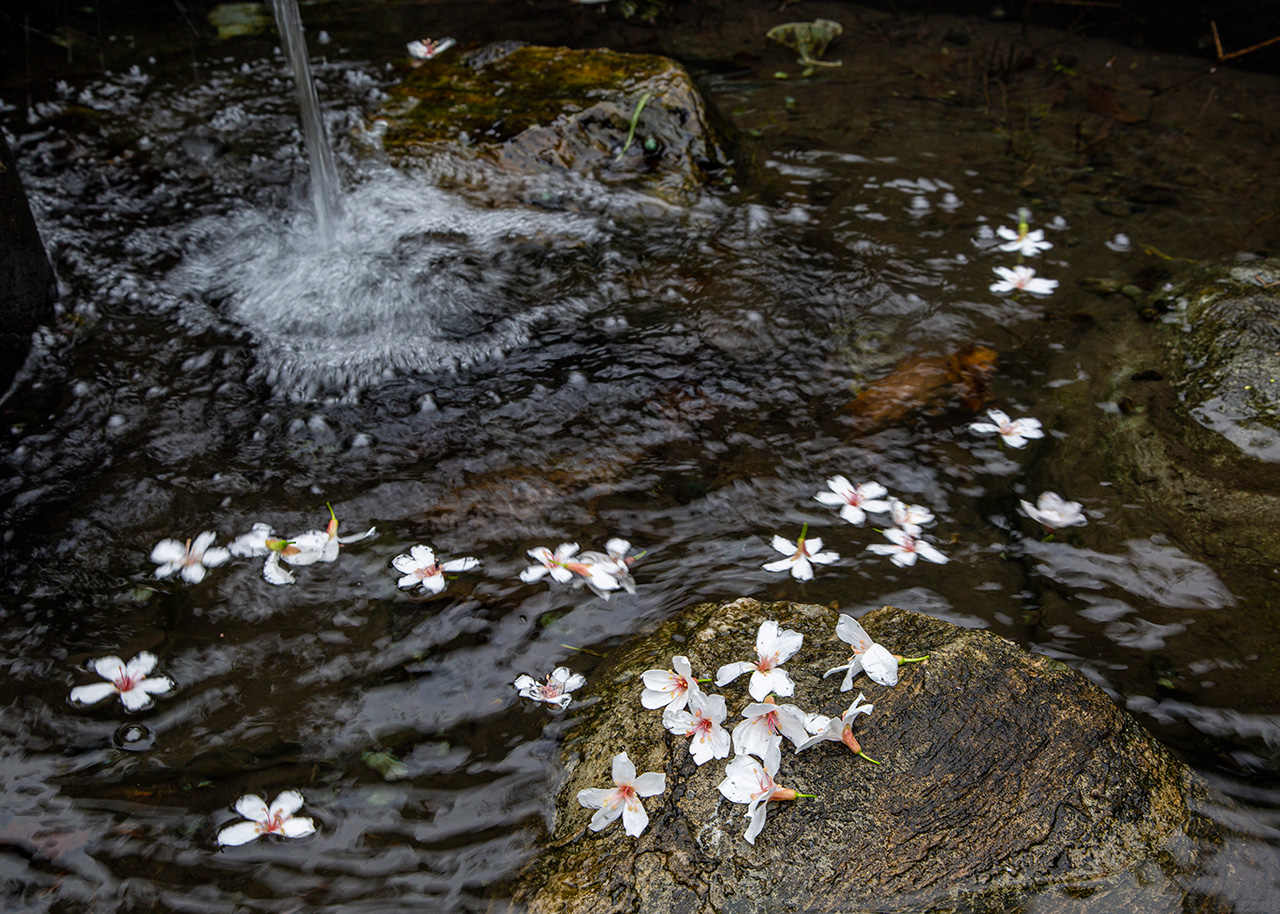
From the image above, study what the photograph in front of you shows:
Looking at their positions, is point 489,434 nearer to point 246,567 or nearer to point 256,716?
point 246,567

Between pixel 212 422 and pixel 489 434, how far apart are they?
1179 millimetres

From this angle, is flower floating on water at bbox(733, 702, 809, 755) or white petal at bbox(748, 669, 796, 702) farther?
white petal at bbox(748, 669, 796, 702)

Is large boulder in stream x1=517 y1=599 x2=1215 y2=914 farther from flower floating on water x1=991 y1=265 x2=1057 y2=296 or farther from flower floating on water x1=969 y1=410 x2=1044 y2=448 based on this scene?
flower floating on water x1=991 y1=265 x2=1057 y2=296

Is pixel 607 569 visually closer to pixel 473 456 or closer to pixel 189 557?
pixel 473 456

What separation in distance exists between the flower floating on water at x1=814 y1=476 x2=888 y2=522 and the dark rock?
140 inches

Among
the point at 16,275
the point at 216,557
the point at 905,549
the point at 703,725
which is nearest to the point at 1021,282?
the point at 905,549

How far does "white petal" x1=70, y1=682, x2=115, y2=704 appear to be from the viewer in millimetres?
2314

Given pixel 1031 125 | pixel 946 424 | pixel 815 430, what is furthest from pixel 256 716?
pixel 1031 125

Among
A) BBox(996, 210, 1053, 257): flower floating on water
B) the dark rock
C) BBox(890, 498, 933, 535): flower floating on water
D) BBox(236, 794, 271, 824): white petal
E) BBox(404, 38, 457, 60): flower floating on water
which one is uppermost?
BBox(404, 38, 457, 60): flower floating on water

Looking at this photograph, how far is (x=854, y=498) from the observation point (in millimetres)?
2992

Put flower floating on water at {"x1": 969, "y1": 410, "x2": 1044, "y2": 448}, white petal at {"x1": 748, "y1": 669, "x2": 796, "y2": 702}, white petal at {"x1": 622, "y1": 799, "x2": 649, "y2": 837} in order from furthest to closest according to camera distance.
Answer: flower floating on water at {"x1": 969, "y1": 410, "x2": 1044, "y2": 448} < white petal at {"x1": 748, "y1": 669, "x2": 796, "y2": 702} < white petal at {"x1": 622, "y1": 799, "x2": 649, "y2": 837}

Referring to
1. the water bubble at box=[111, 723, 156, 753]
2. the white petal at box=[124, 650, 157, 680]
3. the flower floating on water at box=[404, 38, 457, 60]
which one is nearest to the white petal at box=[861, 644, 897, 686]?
the water bubble at box=[111, 723, 156, 753]

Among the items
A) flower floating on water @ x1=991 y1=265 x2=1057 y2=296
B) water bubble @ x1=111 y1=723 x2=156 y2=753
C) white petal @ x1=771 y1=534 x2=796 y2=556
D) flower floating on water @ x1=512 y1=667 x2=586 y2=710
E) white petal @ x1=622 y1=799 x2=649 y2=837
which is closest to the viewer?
white petal @ x1=622 y1=799 x2=649 y2=837

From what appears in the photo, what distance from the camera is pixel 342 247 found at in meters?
4.31
